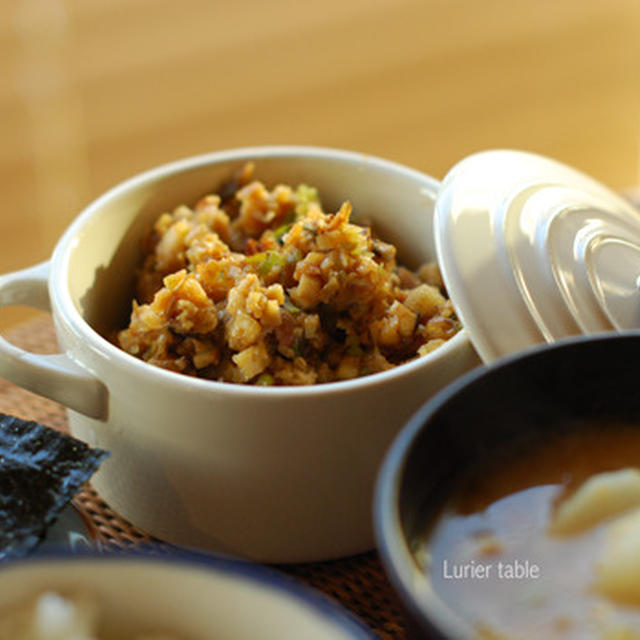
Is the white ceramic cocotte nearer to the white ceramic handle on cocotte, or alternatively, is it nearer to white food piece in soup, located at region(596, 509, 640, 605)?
the white ceramic handle on cocotte

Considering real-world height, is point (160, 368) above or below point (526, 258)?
below

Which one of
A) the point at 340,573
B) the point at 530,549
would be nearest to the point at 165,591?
the point at 530,549

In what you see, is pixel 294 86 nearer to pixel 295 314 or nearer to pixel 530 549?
pixel 295 314

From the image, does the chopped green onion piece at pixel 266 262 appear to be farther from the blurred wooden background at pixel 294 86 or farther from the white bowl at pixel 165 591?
the blurred wooden background at pixel 294 86

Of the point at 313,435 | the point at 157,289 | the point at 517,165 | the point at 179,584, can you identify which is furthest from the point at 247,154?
the point at 179,584

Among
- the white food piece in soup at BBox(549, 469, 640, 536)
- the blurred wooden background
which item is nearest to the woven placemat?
the white food piece in soup at BBox(549, 469, 640, 536)
